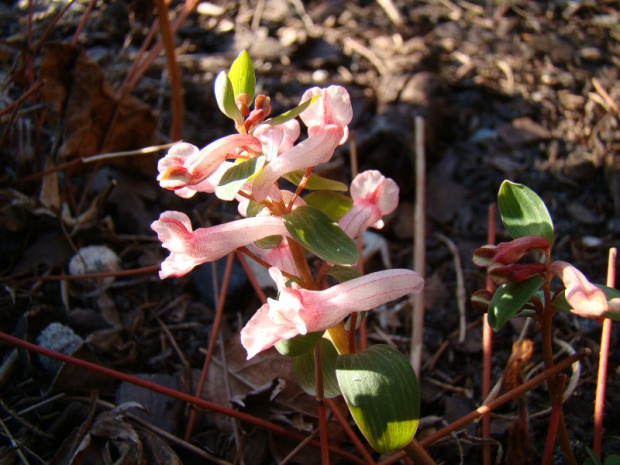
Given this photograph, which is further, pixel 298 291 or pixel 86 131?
pixel 86 131

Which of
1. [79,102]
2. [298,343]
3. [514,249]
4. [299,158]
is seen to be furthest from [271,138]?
[79,102]

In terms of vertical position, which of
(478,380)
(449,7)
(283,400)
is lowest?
(478,380)

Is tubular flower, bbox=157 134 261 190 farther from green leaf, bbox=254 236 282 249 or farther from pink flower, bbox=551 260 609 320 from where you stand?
pink flower, bbox=551 260 609 320

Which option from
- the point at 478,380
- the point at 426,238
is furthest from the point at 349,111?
the point at 426,238

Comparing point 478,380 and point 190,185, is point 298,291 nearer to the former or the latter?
point 190,185

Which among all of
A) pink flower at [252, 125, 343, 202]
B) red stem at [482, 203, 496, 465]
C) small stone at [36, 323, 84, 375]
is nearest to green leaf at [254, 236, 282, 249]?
pink flower at [252, 125, 343, 202]

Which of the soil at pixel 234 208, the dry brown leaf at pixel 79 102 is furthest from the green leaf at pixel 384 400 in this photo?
the dry brown leaf at pixel 79 102
